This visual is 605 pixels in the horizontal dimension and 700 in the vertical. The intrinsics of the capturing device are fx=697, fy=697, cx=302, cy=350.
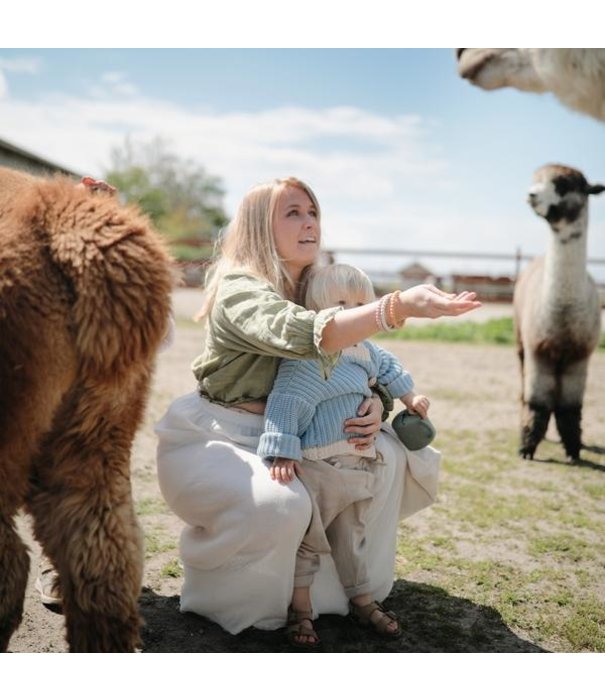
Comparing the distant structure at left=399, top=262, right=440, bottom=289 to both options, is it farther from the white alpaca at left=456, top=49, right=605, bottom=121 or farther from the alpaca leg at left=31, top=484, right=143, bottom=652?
the alpaca leg at left=31, top=484, right=143, bottom=652

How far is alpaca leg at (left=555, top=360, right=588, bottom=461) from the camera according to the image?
5.10 meters

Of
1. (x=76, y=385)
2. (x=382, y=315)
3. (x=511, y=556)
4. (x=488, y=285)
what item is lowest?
(x=511, y=556)

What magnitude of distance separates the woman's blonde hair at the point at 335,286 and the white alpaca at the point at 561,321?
9.93 ft

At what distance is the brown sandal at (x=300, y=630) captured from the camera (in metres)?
2.27

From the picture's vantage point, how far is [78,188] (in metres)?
1.82

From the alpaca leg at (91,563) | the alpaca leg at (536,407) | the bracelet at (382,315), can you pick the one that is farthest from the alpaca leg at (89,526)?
the alpaca leg at (536,407)

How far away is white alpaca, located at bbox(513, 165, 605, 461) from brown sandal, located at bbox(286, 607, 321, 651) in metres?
3.22

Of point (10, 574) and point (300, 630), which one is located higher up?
point (10, 574)

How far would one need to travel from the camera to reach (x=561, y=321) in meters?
5.11

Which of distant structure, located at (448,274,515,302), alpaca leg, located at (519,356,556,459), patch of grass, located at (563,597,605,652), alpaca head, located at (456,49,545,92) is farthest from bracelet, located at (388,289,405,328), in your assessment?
distant structure, located at (448,274,515,302)

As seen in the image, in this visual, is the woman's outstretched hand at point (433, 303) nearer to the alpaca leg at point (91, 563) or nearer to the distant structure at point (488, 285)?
the alpaca leg at point (91, 563)

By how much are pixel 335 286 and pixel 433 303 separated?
689 mm

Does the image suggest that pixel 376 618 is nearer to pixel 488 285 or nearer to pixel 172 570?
pixel 172 570

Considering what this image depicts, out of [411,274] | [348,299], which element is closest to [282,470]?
[348,299]
